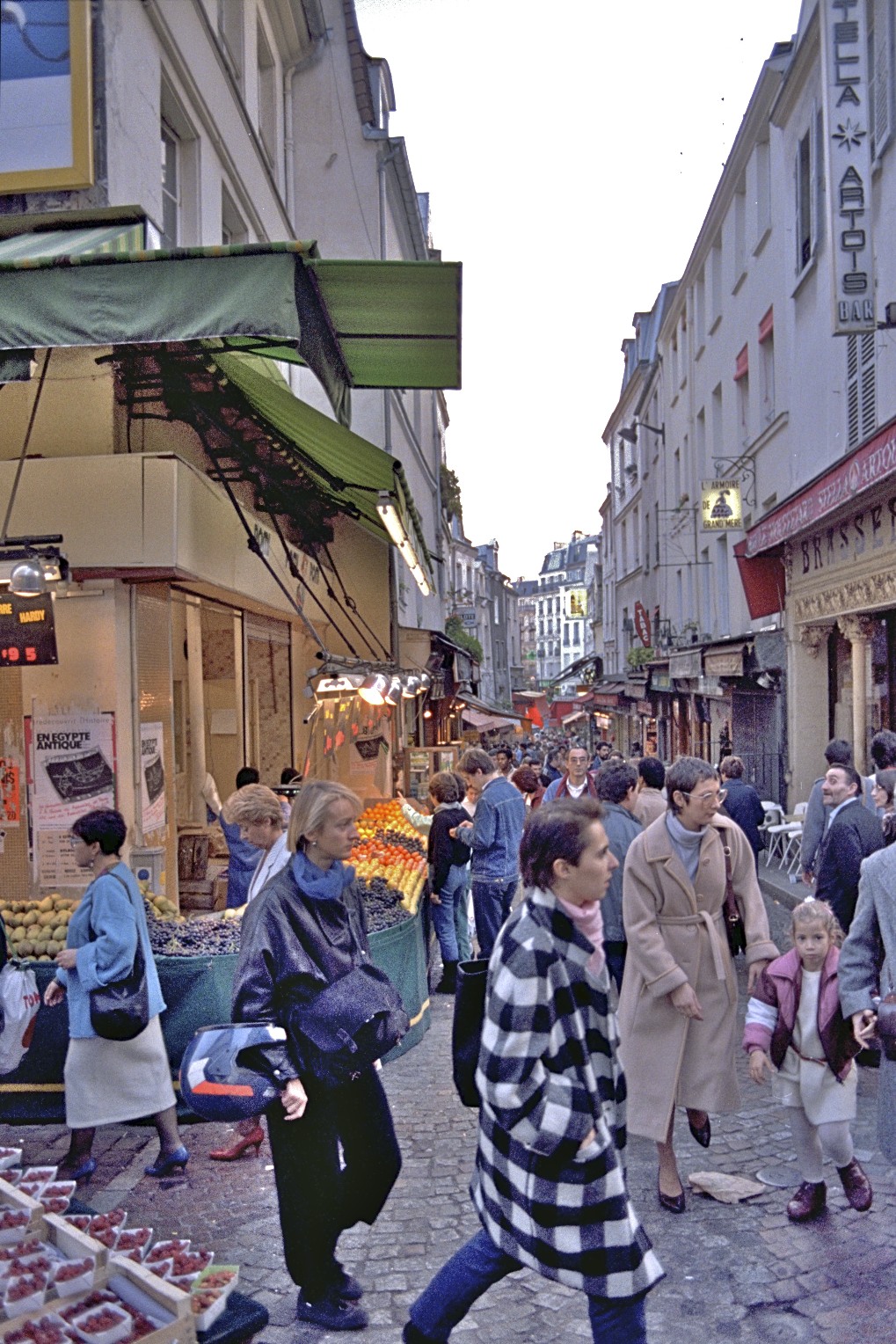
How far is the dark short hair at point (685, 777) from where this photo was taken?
4.56 meters

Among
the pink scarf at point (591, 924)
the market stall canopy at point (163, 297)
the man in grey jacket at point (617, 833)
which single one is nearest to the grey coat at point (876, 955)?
the pink scarf at point (591, 924)

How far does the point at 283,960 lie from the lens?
3.54 meters

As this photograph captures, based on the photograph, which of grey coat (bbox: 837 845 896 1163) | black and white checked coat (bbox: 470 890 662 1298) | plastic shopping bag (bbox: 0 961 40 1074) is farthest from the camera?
plastic shopping bag (bbox: 0 961 40 1074)

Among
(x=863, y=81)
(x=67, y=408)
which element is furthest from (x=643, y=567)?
(x=67, y=408)

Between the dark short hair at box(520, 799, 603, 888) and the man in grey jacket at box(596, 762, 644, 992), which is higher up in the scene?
the dark short hair at box(520, 799, 603, 888)

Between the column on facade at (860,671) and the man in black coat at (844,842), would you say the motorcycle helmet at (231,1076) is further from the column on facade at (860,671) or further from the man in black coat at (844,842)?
the column on facade at (860,671)

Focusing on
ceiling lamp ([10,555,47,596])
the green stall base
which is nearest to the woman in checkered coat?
the green stall base

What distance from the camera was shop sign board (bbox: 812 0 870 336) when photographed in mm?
10758

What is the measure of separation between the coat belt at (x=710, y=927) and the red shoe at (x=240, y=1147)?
232 centimetres

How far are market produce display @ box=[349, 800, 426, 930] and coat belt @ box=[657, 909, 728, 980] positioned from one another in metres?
2.61

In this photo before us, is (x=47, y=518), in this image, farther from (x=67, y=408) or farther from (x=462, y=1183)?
(x=462, y=1183)

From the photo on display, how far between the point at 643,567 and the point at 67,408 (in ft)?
103

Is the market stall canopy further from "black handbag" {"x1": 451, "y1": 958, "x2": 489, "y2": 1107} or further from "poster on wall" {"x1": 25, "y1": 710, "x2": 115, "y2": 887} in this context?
"poster on wall" {"x1": 25, "y1": 710, "x2": 115, "y2": 887}

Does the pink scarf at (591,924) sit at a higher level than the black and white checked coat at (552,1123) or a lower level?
higher
